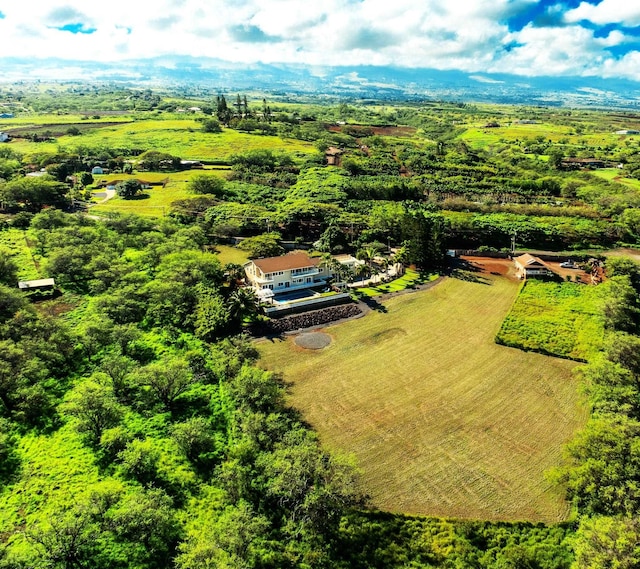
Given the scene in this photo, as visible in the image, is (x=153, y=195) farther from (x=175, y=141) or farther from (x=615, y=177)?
(x=615, y=177)

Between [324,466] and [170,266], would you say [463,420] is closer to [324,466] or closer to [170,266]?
[324,466]

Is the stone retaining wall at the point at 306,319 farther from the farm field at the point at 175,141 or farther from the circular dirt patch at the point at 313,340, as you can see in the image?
the farm field at the point at 175,141

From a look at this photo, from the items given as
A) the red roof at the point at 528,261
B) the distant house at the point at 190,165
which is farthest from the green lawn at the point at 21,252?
the red roof at the point at 528,261

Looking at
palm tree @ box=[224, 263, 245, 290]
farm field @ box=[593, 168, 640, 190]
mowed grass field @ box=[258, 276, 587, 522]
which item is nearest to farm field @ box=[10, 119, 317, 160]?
palm tree @ box=[224, 263, 245, 290]

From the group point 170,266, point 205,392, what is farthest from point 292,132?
point 205,392

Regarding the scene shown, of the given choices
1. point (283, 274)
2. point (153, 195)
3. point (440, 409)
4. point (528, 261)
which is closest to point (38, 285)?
point (283, 274)
